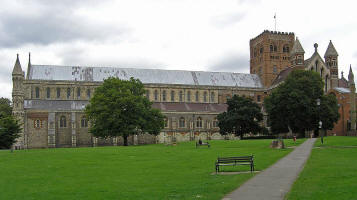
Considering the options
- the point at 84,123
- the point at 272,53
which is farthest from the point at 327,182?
the point at 272,53

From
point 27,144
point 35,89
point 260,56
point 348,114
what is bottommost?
point 27,144

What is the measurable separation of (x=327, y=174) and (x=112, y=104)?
1564 inches

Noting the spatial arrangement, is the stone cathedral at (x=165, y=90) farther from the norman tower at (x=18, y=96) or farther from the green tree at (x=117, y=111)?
the green tree at (x=117, y=111)

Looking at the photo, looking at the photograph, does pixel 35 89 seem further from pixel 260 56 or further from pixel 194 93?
pixel 260 56

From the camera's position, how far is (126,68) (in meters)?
82.2

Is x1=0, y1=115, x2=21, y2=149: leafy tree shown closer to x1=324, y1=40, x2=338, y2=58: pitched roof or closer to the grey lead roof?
the grey lead roof

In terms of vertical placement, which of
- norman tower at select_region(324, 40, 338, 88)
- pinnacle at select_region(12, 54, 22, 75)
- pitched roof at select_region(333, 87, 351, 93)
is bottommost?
pitched roof at select_region(333, 87, 351, 93)

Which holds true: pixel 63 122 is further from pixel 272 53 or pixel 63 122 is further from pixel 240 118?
pixel 272 53

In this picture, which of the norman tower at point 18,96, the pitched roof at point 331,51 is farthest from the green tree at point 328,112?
the norman tower at point 18,96

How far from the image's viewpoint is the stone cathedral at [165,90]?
2679 inches

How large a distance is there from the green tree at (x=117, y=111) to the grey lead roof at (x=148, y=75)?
72.4 feet

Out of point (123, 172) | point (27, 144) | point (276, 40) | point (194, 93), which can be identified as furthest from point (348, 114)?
point (123, 172)

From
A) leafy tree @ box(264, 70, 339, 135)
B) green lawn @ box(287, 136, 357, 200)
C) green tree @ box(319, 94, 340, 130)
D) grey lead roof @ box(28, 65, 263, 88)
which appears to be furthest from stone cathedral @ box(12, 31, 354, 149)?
green lawn @ box(287, 136, 357, 200)

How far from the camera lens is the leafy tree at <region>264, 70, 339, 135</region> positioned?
58.9 metres
